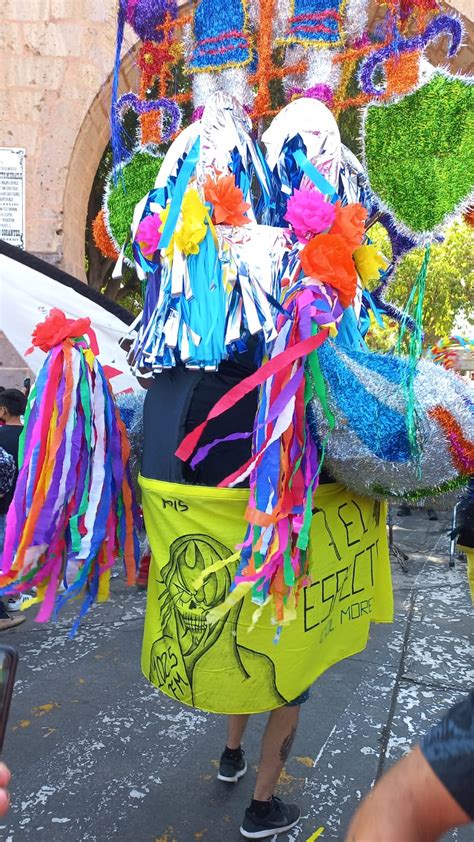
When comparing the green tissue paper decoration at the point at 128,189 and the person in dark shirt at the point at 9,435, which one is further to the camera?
the person in dark shirt at the point at 9,435

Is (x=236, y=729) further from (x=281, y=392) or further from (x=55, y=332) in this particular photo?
(x=55, y=332)

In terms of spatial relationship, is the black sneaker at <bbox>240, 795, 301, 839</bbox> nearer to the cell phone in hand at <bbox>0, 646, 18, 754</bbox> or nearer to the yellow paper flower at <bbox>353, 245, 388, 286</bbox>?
the cell phone in hand at <bbox>0, 646, 18, 754</bbox>

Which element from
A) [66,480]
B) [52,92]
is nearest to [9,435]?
[66,480]

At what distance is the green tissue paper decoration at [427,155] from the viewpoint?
78.3 inches

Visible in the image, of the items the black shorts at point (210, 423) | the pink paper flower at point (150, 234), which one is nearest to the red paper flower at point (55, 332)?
the pink paper flower at point (150, 234)

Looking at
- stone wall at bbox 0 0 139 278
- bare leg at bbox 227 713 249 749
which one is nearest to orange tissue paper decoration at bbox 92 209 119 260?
bare leg at bbox 227 713 249 749

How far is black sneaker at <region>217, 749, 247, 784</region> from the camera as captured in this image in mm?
2209

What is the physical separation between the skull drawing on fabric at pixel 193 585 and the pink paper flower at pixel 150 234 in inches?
32.9

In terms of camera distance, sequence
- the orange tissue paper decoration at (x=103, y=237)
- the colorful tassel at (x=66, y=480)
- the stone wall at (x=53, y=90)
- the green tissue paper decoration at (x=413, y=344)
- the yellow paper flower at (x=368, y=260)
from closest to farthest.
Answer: the green tissue paper decoration at (x=413, y=344), the yellow paper flower at (x=368, y=260), the colorful tassel at (x=66, y=480), the orange tissue paper decoration at (x=103, y=237), the stone wall at (x=53, y=90)

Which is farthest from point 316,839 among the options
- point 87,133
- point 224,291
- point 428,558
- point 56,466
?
point 87,133

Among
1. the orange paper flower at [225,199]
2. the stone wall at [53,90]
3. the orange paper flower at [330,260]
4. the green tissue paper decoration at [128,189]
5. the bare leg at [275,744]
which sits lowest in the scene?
the bare leg at [275,744]

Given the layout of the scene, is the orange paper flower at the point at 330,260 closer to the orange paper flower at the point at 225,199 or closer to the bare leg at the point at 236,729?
the orange paper flower at the point at 225,199

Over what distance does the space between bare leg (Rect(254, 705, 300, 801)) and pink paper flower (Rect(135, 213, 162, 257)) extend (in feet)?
4.59

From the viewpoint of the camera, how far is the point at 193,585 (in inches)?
68.1
